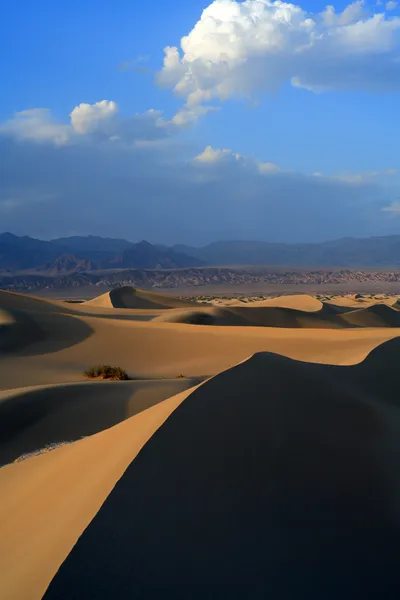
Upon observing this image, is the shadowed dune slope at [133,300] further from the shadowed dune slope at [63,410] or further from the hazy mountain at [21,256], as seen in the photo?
the hazy mountain at [21,256]

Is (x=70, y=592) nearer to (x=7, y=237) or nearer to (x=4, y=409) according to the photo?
(x=4, y=409)

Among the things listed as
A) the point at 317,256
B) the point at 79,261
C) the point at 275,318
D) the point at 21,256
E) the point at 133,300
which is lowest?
the point at 275,318

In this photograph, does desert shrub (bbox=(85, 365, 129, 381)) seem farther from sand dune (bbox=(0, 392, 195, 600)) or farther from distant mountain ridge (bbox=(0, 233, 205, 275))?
distant mountain ridge (bbox=(0, 233, 205, 275))

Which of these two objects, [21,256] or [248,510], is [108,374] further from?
[21,256]

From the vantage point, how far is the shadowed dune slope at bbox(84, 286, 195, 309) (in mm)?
42062

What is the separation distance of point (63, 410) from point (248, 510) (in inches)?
209

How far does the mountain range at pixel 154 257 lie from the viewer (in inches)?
5100

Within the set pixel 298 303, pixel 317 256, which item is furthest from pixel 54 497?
pixel 317 256

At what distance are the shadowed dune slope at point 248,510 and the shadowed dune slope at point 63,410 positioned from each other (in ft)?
9.14

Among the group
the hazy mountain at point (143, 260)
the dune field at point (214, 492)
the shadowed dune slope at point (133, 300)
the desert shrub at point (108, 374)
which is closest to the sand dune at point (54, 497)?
the dune field at point (214, 492)

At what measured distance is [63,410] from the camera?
883 centimetres

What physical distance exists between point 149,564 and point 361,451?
300 centimetres

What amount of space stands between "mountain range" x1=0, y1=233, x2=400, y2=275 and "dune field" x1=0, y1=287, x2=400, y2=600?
11280 centimetres

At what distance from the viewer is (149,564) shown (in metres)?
3.33
